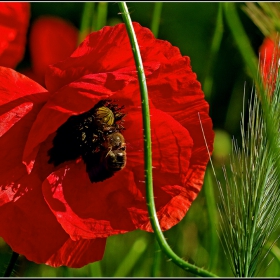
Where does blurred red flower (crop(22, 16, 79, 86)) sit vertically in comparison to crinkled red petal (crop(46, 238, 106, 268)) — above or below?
above

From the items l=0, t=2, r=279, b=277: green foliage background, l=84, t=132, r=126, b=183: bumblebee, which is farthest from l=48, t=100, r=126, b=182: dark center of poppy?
l=0, t=2, r=279, b=277: green foliage background

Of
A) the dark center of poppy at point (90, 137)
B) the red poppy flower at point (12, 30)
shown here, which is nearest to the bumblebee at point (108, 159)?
the dark center of poppy at point (90, 137)

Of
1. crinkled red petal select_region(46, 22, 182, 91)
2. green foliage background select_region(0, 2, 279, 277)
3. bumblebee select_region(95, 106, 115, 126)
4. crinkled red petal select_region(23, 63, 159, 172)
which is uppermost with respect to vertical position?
crinkled red petal select_region(46, 22, 182, 91)

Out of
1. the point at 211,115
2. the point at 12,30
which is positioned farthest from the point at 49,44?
the point at 211,115

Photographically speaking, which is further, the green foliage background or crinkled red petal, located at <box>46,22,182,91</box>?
the green foliage background

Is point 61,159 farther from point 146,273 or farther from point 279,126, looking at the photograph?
point 146,273

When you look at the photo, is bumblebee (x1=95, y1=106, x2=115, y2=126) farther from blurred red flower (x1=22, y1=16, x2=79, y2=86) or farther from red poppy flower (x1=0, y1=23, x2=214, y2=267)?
blurred red flower (x1=22, y1=16, x2=79, y2=86)
